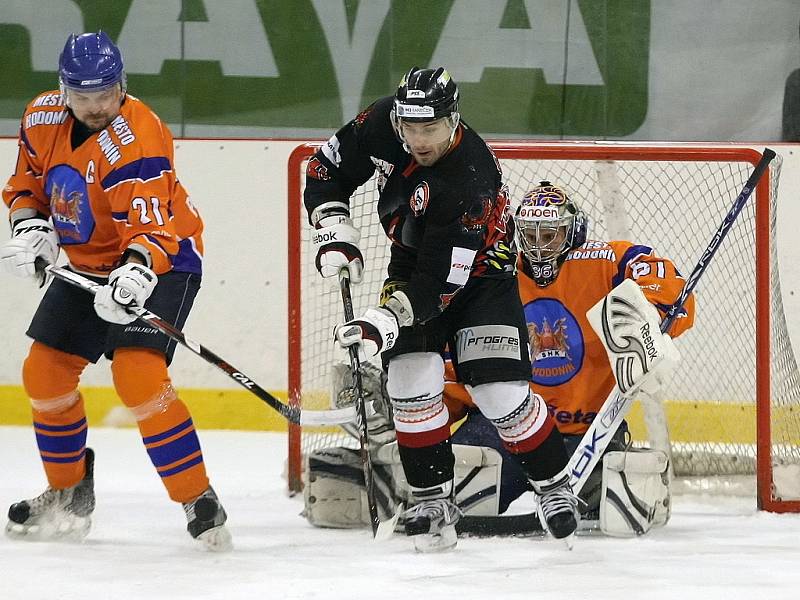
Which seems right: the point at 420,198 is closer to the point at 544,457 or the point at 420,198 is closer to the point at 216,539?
the point at 544,457

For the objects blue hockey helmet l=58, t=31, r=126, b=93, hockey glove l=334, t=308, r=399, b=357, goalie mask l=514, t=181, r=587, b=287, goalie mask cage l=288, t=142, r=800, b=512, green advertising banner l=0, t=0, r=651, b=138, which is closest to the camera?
hockey glove l=334, t=308, r=399, b=357

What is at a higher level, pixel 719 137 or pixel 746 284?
pixel 719 137

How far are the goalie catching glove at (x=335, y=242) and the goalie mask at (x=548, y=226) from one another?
0.50 metres

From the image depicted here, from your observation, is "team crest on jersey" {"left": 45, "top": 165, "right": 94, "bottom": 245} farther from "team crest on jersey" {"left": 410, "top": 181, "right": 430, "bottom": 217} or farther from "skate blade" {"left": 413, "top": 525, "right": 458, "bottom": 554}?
"skate blade" {"left": 413, "top": 525, "right": 458, "bottom": 554}

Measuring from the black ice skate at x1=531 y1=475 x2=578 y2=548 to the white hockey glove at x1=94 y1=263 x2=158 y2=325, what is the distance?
910 mm

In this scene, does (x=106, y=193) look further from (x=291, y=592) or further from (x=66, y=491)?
(x=291, y=592)

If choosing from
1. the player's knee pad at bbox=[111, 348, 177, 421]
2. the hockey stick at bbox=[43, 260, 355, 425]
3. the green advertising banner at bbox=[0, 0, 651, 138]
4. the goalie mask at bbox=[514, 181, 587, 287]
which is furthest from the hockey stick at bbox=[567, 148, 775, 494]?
the green advertising banner at bbox=[0, 0, 651, 138]

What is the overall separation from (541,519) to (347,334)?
62cm

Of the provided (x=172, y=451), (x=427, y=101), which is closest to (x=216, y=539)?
(x=172, y=451)

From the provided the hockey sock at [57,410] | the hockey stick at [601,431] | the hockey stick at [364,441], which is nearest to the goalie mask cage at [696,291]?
the hockey stick at [601,431]

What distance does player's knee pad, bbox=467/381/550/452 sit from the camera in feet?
8.44

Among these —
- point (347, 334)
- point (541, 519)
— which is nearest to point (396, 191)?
point (347, 334)

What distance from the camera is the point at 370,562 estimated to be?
251 centimetres

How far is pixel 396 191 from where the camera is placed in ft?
8.46
